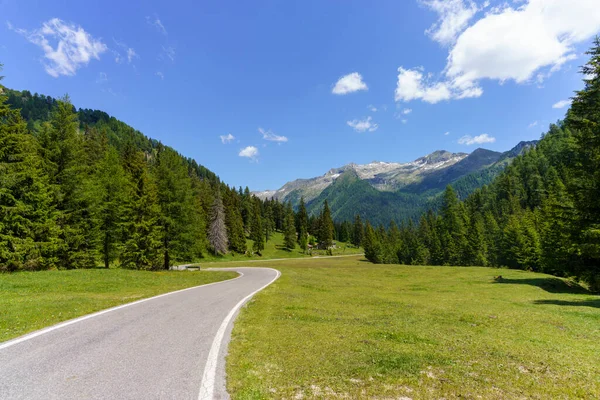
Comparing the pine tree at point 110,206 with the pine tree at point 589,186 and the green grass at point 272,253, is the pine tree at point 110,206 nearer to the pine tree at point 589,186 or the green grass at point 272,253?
the green grass at point 272,253

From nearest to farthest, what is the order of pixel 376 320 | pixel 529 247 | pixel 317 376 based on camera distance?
pixel 317 376
pixel 376 320
pixel 529 247

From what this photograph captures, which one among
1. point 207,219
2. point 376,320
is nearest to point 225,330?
point 376,320

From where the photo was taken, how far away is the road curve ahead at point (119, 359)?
504 cm

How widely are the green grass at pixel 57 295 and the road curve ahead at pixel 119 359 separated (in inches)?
53.6

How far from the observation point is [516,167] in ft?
365

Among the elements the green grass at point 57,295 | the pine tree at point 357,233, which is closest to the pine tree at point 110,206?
the green grass at point 57,295

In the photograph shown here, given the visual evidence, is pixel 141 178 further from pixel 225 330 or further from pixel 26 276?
pixel 225 330

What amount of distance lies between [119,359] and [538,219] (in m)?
72.3

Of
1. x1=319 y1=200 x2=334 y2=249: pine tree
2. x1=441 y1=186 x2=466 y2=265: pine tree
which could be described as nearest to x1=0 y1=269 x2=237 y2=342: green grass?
x1=441 y1=186 x2=466 y2=265: pine tree

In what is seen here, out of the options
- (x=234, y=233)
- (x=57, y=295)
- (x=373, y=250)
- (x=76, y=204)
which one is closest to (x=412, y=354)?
(x=57, y=295)

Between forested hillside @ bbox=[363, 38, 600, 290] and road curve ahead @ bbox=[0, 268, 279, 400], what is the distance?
24.6 metres

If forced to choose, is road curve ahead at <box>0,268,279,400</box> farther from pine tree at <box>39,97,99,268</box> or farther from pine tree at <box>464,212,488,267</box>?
pine tree at <box>464,212,488,267</box>

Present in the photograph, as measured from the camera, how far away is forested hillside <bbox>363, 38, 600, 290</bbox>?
22125mm

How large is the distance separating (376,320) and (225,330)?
21.0ft
